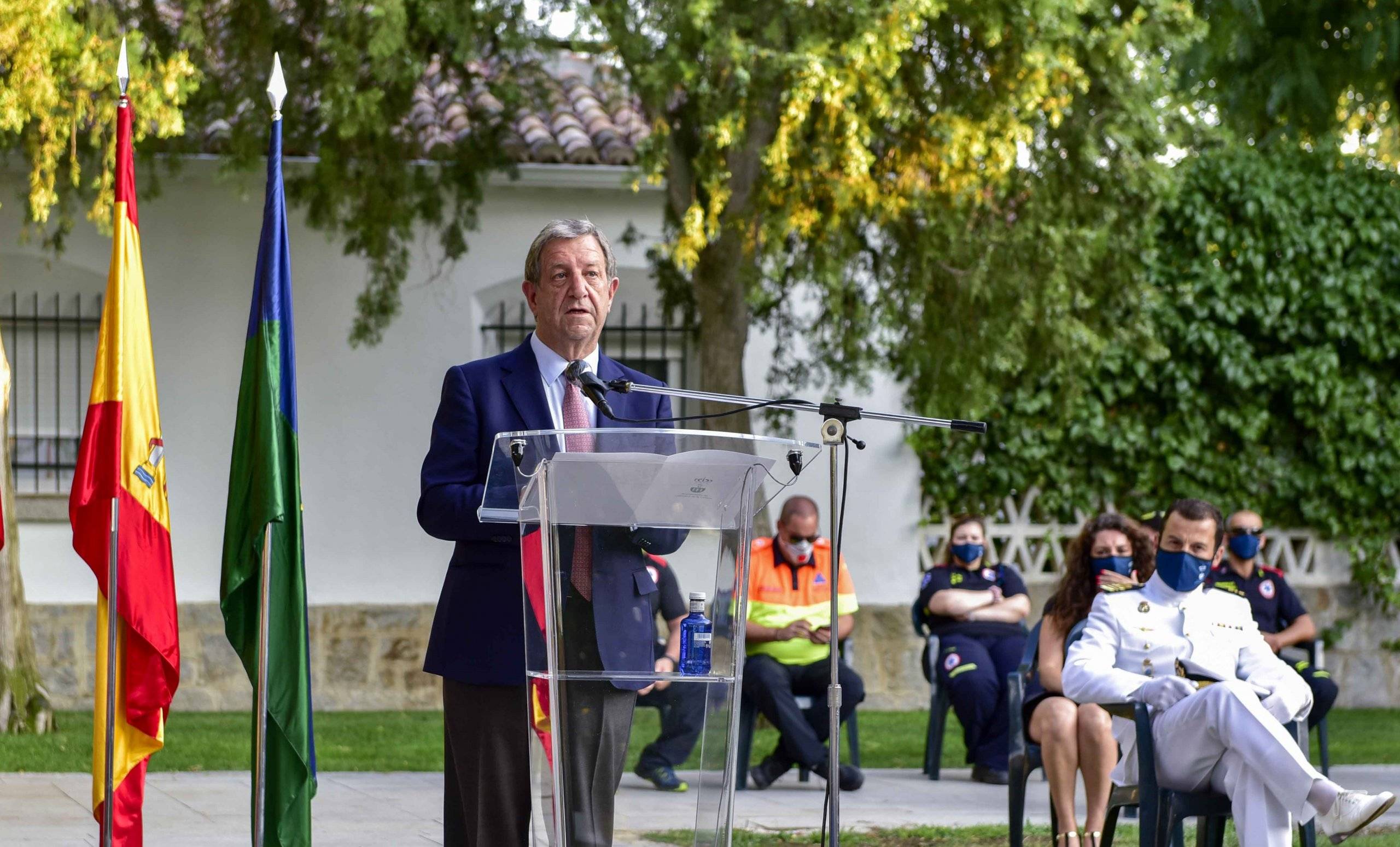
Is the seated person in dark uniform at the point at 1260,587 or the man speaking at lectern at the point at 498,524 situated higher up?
the man speaking at lectern at the point at 498,524

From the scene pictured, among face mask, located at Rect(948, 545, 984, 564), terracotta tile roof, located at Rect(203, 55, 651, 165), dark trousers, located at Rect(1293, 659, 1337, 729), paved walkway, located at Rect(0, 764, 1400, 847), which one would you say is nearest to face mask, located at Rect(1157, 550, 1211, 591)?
paved walkway, located at Rect(0, 764, 1400, 847)

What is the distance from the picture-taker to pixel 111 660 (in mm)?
5055

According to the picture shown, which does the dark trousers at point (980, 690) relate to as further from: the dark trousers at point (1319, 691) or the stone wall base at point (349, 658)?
the stone wall base at point (349, 658)

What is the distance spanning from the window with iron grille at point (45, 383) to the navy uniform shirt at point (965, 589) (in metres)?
6.72

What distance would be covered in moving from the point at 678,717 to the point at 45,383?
1053 cm

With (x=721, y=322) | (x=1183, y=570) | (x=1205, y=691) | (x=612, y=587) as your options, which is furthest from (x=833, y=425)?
(x=721, y=322)

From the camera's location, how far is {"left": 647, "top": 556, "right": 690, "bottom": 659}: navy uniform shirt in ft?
11.5

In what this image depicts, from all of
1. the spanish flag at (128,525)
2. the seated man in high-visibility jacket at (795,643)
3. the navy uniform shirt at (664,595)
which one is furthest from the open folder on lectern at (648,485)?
the seated man in high-visibility jacket at (795,643)

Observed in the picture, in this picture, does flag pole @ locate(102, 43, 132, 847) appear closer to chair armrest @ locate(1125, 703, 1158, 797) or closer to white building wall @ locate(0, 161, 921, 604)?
chair armrest @ locate(1125, 703, 1158, 797)

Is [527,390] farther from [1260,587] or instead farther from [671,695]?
[1260,587]

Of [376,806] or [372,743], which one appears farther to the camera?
[372,743]

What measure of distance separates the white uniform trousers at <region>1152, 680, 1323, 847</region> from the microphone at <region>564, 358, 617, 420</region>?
2805mm

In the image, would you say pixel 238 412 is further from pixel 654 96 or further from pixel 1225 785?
pixel 654 96

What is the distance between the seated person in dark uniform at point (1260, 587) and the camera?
32.7 ft
